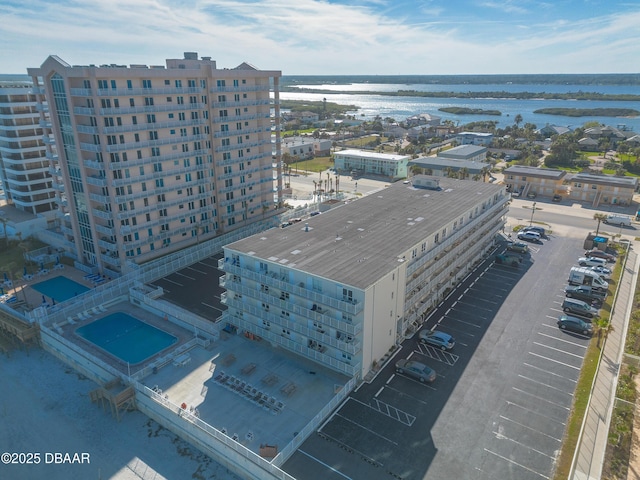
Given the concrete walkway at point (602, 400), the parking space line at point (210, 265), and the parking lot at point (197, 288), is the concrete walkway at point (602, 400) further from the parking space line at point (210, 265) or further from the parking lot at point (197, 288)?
the parking space line at point (210, 265)

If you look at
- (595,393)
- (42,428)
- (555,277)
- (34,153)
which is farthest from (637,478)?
(34,153)

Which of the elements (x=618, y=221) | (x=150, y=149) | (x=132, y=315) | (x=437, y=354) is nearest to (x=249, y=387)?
(x=437, y=354)

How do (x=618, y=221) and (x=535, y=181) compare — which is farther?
(x=535, y=181)

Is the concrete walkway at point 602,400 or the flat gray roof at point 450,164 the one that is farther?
the flat gray roof at point 450,164

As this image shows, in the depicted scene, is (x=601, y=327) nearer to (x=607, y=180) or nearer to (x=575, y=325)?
(x=575, y=325)

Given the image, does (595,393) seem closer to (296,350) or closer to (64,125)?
(296,350)

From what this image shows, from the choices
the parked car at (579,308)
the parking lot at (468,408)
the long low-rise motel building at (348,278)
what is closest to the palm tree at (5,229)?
the long low-rise motel building at (348,278)
